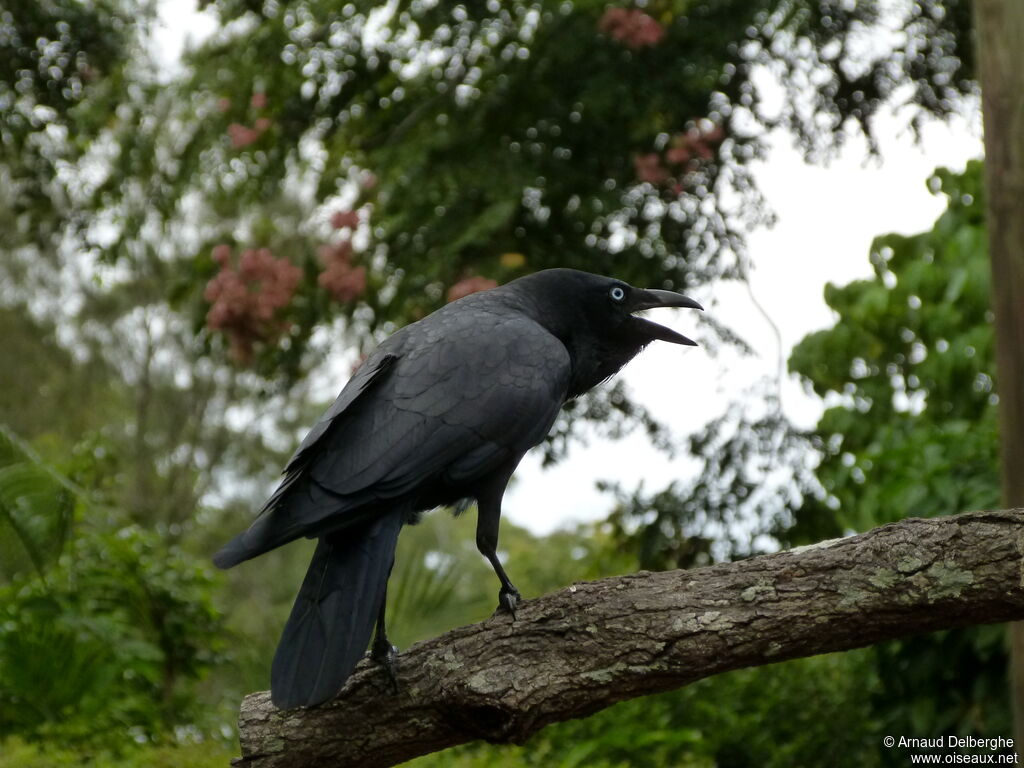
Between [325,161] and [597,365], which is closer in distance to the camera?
[597,365]

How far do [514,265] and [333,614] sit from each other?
2874mm

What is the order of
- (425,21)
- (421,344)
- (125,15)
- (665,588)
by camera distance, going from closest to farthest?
1. (665,588)
2. (421,344)
3. (425,21)
4. (125,15)

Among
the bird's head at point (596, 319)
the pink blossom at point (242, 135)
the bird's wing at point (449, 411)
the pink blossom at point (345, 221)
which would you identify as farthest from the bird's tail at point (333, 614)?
Result: the pink blossom at point (242, 135)

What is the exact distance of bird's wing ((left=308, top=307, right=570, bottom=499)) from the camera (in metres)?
Result: 2.54

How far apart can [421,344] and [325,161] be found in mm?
3142

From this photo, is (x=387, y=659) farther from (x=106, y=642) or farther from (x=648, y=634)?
(x=106, y=642)

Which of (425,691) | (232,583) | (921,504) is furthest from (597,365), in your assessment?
(232,583)

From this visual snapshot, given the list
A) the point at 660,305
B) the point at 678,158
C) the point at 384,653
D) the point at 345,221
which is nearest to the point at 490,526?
the point at 384,653

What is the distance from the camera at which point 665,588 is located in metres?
2.43

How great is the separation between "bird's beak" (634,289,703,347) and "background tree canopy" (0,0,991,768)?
152cm

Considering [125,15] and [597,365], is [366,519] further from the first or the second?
[125,15]

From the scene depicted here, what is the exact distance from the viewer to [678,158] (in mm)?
5367

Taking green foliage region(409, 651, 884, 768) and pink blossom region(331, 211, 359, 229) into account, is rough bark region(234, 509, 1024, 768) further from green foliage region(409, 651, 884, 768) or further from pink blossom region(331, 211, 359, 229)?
pink blossom region(331, 211, 359, 229)

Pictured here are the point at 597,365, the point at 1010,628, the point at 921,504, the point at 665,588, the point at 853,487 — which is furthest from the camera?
the point at 853,487
